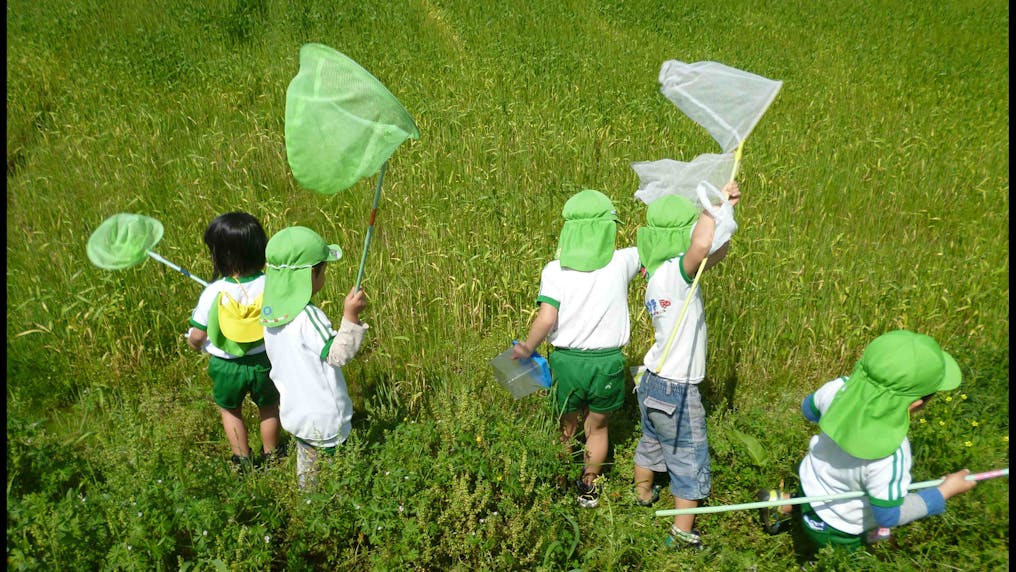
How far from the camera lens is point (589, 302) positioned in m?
2.79

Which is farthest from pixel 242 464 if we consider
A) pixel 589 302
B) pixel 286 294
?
pixel 589 302

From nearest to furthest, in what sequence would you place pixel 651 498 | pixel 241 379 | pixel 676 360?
pixel 676 360
pixel 241 379
pixel 651 498

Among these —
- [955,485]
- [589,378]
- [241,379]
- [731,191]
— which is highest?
[731,191]

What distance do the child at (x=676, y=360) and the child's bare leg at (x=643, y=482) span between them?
0.65 ft

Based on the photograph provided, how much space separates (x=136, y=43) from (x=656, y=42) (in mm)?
6965

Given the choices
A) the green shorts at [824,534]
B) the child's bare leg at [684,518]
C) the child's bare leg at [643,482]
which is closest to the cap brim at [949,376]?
the green shorts at [824,534]

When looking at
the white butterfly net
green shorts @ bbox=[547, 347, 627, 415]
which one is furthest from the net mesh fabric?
green shorts @ bbox=[547, 347, 627, 415]

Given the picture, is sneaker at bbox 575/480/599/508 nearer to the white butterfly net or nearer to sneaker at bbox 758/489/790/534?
sneaker at bbox 758/489/790/534

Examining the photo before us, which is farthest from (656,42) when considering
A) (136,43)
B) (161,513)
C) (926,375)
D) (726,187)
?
(161,513)

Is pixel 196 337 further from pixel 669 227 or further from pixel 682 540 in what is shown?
pixel 682 540

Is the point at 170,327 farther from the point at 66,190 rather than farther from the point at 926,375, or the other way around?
the point at 926,375

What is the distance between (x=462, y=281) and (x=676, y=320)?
172 cm

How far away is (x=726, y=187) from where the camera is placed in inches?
97.3

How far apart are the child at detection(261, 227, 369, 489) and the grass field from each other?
166 mm
